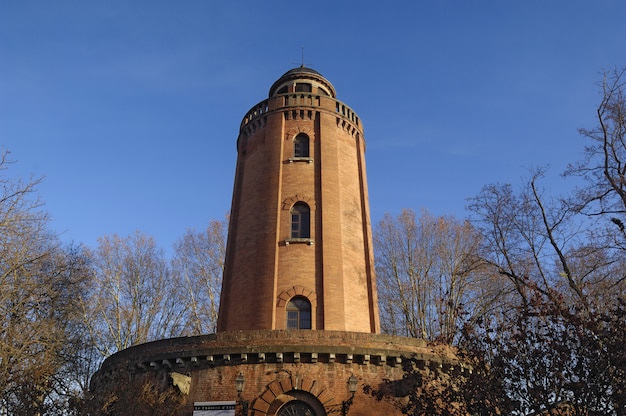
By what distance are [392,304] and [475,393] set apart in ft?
59.4

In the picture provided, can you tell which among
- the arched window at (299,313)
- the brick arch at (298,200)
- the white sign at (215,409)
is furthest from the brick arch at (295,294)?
the white sign at (215,409)

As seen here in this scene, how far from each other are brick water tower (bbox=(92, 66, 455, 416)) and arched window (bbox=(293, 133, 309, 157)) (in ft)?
0.14

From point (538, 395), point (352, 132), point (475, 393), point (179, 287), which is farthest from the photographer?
point (179, 287)

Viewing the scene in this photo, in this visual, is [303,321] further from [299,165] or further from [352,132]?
[352,132]

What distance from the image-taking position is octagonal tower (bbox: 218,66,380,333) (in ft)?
59.1

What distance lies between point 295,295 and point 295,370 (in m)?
3.82

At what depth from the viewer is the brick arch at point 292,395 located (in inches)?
555

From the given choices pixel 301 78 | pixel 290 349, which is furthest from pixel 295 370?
pixel 301 78

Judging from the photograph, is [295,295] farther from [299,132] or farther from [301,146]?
[299,132]

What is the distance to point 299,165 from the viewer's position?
21.0m

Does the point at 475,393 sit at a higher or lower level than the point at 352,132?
lower

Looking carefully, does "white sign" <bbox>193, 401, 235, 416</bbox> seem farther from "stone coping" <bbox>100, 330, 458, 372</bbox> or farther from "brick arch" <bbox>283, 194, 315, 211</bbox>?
"brick arch" <bbox>283, 194, 315, 211</bbox>

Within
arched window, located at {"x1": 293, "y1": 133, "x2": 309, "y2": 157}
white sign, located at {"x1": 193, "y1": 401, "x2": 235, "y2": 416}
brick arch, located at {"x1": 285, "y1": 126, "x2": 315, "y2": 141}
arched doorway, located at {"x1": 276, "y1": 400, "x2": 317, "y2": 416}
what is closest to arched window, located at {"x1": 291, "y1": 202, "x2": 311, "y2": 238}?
arched window, located at {"x1": 293, "y1": 133, "x2": 309, "y2": 157}

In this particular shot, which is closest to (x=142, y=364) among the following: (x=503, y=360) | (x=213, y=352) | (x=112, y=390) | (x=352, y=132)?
(x=112, y=390)
